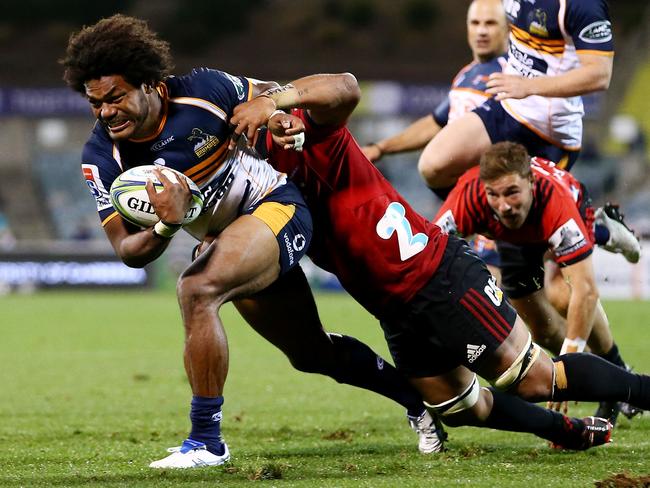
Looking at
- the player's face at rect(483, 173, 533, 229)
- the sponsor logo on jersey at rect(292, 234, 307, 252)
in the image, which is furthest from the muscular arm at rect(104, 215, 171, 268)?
the player's face at rect(483, 173, 533, 229)

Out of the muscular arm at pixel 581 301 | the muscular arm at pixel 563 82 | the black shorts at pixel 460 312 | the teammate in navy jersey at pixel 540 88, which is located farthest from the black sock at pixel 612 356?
the black shorts at pixel 460 312

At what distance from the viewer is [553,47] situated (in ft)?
21.2

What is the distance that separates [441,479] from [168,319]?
41.9 ft

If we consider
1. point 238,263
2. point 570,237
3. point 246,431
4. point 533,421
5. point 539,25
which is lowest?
point 246,431

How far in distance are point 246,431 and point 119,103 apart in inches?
107

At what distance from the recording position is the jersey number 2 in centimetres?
512

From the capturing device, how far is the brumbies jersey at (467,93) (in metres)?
7.68

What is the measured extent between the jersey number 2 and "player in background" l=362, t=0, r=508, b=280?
2207 millimetres

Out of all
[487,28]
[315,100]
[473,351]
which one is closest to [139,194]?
[315,100]

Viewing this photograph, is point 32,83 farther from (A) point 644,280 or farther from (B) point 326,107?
(B) point 326,107

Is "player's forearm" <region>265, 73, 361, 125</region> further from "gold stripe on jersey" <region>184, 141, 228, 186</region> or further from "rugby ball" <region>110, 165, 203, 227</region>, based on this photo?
"rugby ball" <region>110, 165, 203, 227</region>

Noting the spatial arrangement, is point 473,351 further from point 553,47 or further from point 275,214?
point 553,47

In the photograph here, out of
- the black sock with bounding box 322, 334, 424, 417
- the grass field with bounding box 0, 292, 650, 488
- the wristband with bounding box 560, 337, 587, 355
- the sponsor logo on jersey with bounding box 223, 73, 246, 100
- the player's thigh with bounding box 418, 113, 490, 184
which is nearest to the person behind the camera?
the grass field with bounding box 0, 292, 650, 488

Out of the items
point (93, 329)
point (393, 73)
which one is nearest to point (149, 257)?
point (93, 329)
